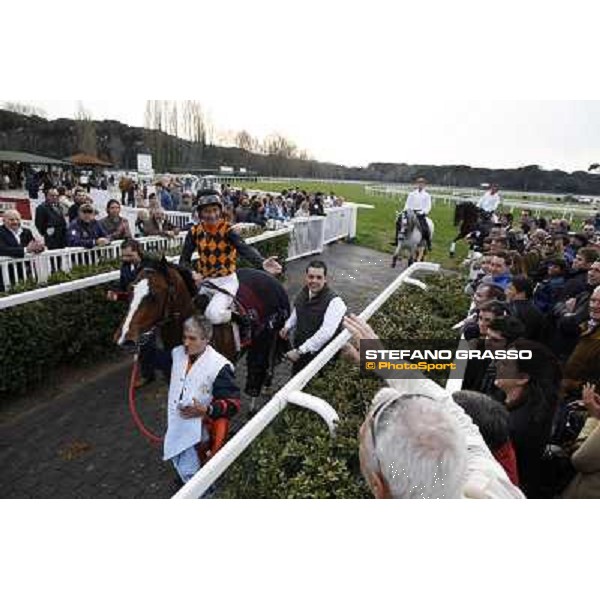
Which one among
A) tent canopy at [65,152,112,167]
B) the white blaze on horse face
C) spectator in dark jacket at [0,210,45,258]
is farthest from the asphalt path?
tent canopy at [65,152,112,167]

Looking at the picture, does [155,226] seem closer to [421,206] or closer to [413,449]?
[421,206]

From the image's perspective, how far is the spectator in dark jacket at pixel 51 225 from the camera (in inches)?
179

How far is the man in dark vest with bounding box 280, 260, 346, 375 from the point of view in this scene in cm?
269

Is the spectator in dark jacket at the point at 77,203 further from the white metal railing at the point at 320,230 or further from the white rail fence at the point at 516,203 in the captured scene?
the white rail fence at the point at 516,203

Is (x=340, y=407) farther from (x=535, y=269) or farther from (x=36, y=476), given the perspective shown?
(x=535, y=269)

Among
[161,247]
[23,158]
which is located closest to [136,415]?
[161,247]

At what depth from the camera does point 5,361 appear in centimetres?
289

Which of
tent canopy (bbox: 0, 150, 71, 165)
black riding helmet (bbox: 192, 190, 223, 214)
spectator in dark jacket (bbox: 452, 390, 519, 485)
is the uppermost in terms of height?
tent canopy (bbox: 0, 150, 71, 165)

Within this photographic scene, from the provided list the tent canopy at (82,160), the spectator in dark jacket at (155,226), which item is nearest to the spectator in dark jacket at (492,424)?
the spectator in dark jacket at (155,226)

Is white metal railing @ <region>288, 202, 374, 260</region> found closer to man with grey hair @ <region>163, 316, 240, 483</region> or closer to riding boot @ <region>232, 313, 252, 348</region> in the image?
riding boot @ <region>232, 313, 252, 348</region>

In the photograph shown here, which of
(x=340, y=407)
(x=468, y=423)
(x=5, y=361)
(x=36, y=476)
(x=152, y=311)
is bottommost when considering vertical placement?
(x=36, y=476)

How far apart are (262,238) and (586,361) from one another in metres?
4.87

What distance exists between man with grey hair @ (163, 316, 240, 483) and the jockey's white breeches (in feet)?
2.14
